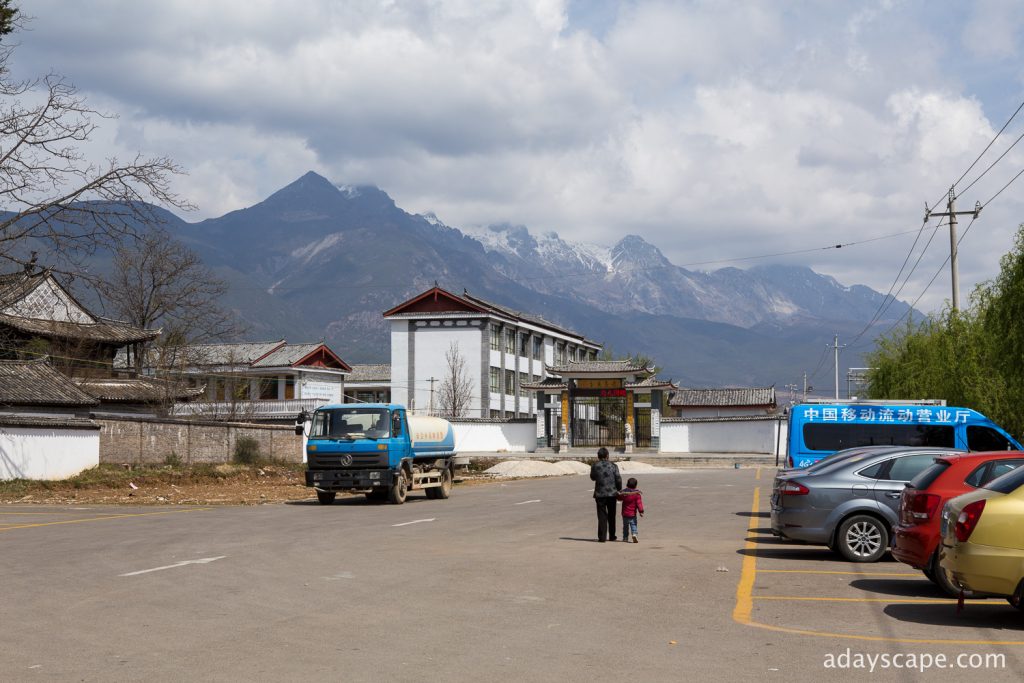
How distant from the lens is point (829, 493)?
49.9 ft

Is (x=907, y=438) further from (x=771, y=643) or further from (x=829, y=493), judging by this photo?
(x=771, y=643)

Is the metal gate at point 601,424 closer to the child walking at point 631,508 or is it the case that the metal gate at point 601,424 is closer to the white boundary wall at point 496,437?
the white boundary wall at point 496,437

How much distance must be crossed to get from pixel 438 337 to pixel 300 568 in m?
79.8

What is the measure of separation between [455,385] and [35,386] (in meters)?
47.9

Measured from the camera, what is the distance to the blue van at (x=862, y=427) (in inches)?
923

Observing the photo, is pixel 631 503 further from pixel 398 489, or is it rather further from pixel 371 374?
pixel 371 374

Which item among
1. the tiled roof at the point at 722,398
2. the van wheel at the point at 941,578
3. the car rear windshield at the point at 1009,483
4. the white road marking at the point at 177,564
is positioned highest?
the tiled roof at the point at 722,398

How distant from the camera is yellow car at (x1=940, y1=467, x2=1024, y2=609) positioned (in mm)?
9289

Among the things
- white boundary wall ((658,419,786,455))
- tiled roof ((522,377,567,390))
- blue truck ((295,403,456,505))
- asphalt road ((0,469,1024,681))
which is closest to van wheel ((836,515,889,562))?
asphalt road ((0,469,1024,681))

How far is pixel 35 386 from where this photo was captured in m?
43.4

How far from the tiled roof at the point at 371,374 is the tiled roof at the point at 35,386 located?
60941 mm

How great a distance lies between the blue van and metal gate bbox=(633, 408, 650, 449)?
47.6m

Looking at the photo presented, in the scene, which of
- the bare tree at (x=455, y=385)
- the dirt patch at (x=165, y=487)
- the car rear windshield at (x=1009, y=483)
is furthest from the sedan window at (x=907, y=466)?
the bare tree at (x=455, y=385)

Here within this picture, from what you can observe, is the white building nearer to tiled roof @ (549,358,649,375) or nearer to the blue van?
tiled roof @ (549,358,649,375)
